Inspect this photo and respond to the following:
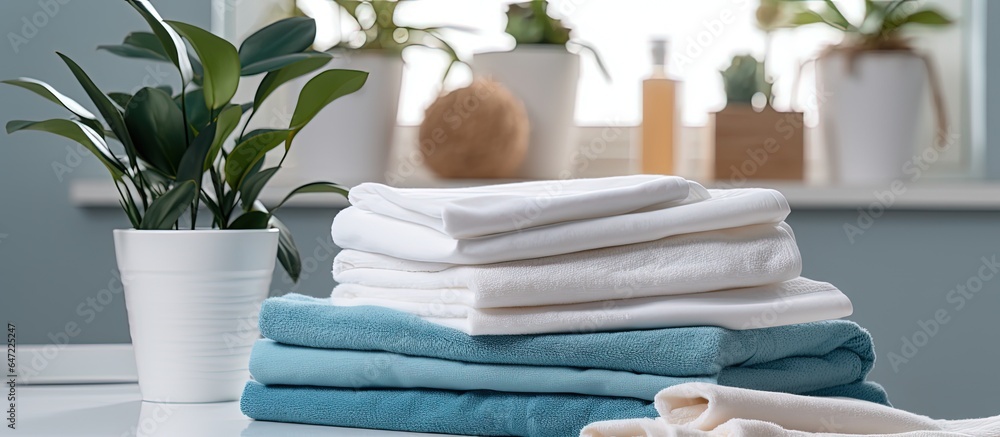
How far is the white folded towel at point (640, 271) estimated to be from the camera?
56 cm

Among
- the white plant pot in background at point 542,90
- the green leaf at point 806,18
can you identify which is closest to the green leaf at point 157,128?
the white plant pot in background at point 542,90

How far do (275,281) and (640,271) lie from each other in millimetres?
972

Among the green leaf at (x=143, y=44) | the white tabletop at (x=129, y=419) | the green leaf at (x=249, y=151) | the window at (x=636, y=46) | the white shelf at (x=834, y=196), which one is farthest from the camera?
the window at (x=636, y=46)

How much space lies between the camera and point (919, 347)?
1.38 m

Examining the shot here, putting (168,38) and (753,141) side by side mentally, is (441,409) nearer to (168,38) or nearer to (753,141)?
(168,38)

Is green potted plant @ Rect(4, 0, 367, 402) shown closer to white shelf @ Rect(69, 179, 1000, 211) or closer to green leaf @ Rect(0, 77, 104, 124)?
green leaf @ Rect(0, 77, 104, 124)

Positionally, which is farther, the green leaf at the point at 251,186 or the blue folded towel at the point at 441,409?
the green leaf at the point at 251,186

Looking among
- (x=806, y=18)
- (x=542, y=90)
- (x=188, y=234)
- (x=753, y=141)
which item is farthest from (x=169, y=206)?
(x=806, y=18)

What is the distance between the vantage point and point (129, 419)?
0.68 meters

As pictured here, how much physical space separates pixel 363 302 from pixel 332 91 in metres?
0.17

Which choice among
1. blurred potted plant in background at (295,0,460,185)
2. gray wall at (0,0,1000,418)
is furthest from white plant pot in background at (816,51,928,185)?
blurred potted plant in background at (295,0,460,185)

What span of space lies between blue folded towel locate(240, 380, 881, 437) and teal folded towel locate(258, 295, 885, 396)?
0.08ft

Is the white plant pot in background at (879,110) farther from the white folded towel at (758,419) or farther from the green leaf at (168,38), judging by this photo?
the green leaf at (168,38)

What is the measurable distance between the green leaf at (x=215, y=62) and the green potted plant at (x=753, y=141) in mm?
919
